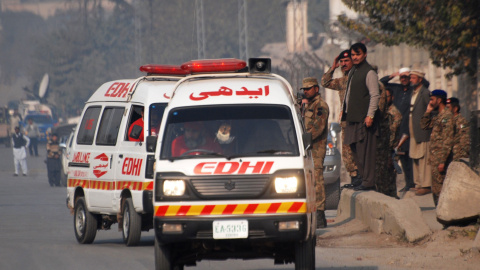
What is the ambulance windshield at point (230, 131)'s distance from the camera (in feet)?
30.3

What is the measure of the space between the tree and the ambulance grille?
7272 millimetres

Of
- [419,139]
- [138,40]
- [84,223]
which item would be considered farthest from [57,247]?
[138,40]

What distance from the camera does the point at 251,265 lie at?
11.1m

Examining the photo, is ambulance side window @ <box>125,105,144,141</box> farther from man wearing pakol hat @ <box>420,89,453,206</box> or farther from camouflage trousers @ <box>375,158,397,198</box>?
man wearing pakol hat @ <box>420,89,453,206</box>

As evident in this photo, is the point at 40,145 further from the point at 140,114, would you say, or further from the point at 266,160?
the point at 266,160

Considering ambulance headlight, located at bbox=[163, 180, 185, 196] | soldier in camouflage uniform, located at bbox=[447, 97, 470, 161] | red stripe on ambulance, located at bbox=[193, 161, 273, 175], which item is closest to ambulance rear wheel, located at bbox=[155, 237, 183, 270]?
ambulance headlight, located at bbox=[163, 180, 185, 196]

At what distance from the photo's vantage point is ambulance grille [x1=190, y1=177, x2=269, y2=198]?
342 inches

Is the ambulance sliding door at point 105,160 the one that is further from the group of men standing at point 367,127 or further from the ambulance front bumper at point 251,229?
the ambulance front bumper at point 251,229

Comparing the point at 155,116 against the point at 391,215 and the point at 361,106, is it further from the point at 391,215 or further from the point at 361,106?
the point at 391,215

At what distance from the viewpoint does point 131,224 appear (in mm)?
12562

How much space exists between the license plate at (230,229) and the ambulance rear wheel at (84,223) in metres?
5.47

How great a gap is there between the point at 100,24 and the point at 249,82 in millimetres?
105855

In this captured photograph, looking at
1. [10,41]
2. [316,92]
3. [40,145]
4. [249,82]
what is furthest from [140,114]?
[10,41]

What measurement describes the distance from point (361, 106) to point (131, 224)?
3600 mm
